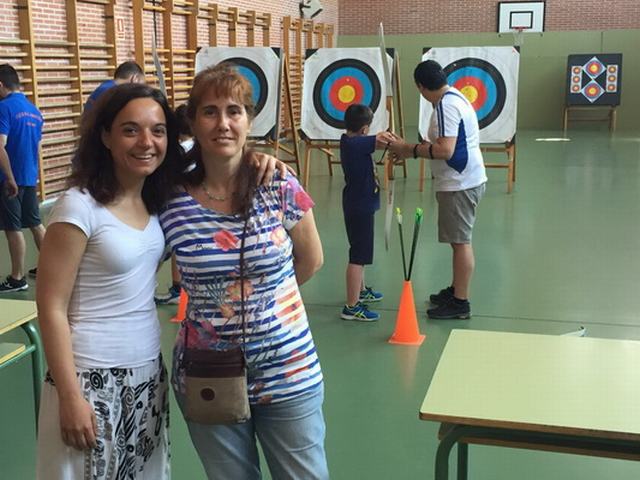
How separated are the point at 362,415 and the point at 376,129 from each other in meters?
5.95

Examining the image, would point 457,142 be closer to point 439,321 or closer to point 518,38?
point 439,321

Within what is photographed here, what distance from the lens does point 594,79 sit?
48.1 ft

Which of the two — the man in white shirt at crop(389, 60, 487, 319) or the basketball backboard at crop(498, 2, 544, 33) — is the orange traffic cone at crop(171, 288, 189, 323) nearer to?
the man in white shirt at crop(389, 60, 487, 319)

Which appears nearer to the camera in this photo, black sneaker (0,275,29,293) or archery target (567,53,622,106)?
black sneaker (0,275,29,293)

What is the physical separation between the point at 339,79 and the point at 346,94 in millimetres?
221

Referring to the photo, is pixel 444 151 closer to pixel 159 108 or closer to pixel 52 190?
pixel 159 108

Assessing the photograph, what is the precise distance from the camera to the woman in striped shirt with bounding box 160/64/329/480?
141cm

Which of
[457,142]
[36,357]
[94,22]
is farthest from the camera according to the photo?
[94,22]

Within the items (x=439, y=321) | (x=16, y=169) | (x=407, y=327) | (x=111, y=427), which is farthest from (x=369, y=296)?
(x=111, y=427)

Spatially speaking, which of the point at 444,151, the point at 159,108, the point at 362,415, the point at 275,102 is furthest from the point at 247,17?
the point at 159,108

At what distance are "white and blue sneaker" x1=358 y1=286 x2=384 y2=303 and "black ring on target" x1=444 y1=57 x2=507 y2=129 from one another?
4.82m

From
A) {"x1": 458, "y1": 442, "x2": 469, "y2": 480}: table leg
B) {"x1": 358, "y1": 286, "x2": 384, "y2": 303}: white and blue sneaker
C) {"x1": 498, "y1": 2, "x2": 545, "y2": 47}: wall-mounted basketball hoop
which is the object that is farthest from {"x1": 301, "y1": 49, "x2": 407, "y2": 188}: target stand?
{"x1": 498, "y1": 2, "x2": 545, "y2": 47}: wall-mounted basketball hoop

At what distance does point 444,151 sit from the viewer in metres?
3.68

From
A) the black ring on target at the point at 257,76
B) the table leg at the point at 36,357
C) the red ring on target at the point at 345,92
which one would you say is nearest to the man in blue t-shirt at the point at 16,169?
the table leg at the point at 36,357
